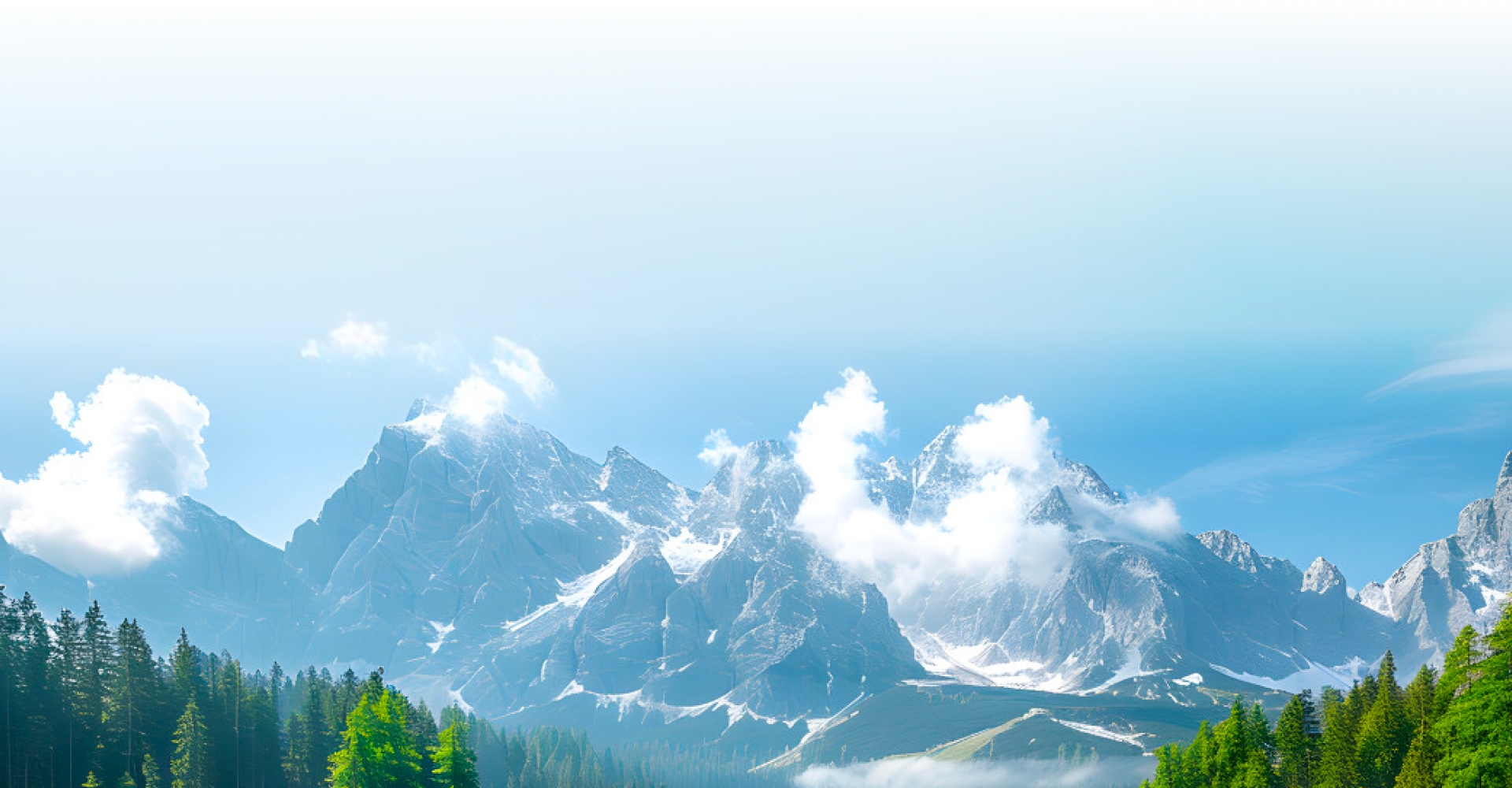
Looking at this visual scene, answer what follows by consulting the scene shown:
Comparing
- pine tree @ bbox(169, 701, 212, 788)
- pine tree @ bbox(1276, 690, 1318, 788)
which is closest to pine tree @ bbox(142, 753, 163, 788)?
pine tree @ bbox(169, 701, 212, 788)

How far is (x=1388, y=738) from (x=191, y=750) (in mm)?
113888

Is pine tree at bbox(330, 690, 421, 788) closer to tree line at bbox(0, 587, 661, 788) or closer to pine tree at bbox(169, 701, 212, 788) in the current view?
tree line at bbox(0, 587, 661, 788)

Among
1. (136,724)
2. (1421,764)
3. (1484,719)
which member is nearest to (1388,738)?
(1421,764)

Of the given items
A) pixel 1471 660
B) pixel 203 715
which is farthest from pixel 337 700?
pixel 1471 660

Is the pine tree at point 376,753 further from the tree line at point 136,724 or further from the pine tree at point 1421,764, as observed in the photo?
the pine tree at point 1421,764

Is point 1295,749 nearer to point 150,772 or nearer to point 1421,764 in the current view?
point 1421,764

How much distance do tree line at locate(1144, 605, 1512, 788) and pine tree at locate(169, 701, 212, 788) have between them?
97272 millimetres

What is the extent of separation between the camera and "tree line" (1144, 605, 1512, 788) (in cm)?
7450

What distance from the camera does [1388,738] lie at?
10888cm

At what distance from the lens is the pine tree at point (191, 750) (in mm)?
125938

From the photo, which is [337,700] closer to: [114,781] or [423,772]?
[114,781]

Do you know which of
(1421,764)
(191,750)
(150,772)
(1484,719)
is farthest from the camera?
(191,750)

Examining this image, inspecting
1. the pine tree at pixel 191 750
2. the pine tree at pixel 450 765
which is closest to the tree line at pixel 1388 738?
the pine tree at pixel 450 765

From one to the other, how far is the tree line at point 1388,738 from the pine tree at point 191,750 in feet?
319
